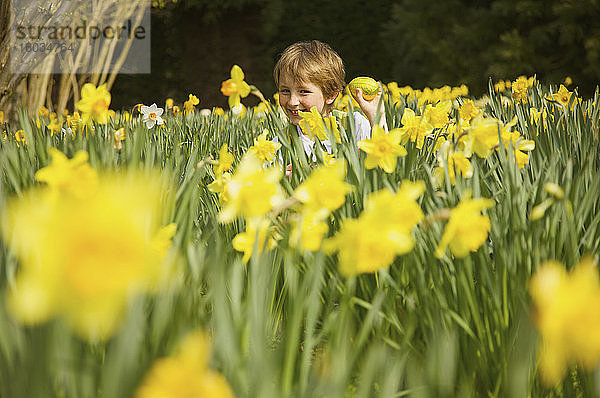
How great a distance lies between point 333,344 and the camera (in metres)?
0.65

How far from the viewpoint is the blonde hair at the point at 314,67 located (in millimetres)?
2410

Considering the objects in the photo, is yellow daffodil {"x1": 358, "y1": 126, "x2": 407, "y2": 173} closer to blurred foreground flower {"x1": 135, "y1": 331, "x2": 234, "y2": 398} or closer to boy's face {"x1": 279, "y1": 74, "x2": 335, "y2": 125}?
blurred foreground flower {"x1": 135, "y1": 331, "x2": 234, "y2": 398}

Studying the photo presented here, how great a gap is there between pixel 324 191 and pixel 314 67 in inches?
68.7

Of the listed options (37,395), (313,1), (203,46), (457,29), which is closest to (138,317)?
(37,395)

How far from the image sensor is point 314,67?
242 cm

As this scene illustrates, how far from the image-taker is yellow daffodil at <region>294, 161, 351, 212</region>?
2.46ft

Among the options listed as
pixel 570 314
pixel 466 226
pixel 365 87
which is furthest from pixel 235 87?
pixel 570 314

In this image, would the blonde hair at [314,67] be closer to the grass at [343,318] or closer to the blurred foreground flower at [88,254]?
the grass at [343,318]

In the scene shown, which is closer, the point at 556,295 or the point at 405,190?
the point at 556,295

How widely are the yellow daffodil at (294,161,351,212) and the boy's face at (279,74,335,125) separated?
1.64m

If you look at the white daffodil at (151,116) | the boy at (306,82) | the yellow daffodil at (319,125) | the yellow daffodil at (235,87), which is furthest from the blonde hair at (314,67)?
the yellow daffodil at (319,125)

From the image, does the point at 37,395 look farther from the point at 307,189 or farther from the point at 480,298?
the point at 480,298

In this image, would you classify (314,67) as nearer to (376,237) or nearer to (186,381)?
(376,237)

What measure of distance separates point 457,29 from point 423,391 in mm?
6226
